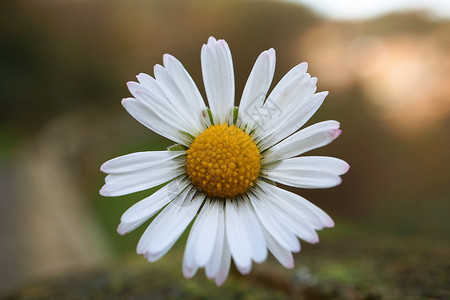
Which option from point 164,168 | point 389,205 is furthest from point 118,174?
point 389,205

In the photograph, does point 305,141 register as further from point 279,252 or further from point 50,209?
point 50,209

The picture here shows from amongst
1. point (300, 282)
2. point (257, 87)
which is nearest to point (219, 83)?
point (257, 87)

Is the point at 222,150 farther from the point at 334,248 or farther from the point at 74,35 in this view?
the point at 74,35

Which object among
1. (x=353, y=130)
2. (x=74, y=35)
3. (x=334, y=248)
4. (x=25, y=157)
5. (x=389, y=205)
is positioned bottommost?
(x=389, y=205)

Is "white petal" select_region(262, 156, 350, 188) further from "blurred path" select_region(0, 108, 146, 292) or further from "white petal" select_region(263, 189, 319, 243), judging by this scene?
"blurred path" select_region(0, 108, 146, 292)

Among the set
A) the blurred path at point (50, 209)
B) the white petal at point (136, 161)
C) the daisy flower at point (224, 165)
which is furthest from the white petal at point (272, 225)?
the blurred path at point (50, 209)
